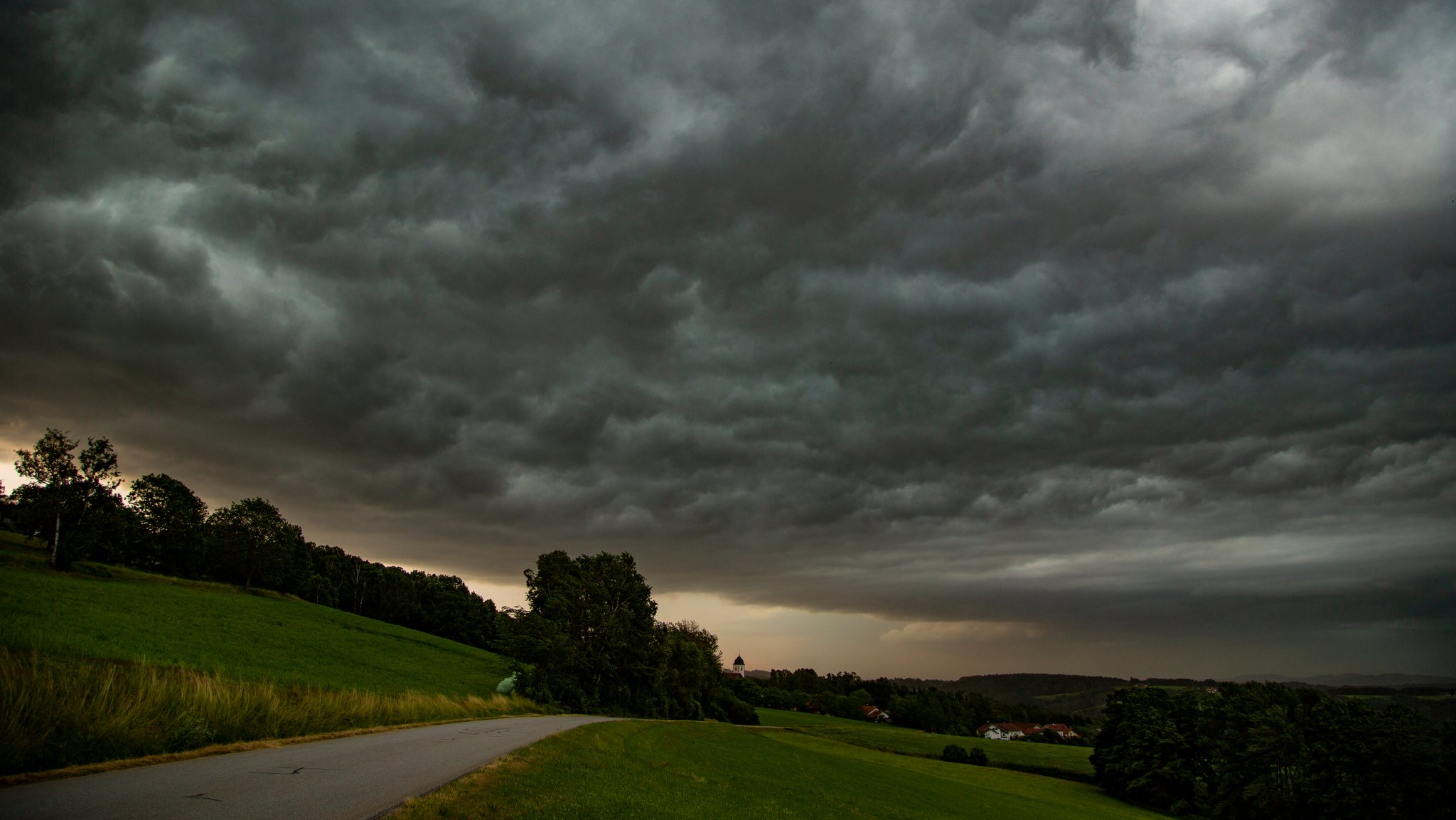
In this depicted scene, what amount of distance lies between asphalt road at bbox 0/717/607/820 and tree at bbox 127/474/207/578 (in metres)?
105

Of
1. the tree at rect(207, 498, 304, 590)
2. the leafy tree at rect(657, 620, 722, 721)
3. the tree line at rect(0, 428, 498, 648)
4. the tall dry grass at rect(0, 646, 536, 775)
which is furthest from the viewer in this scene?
the tree at rect(207, 498, 304, 590)

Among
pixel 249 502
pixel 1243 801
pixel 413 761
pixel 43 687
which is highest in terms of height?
pixel 249 502

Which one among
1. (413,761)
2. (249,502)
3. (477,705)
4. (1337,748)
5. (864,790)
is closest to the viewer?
(413,761)

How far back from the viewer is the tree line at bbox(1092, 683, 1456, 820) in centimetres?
5259

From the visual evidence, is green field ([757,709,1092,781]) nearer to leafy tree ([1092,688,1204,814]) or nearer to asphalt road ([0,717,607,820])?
leafy tree ([1092,688,1204,814])

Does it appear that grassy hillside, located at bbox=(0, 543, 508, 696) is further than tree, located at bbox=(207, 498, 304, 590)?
No

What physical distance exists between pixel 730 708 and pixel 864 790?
68.2 meters

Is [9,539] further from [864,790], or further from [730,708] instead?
[864,790]

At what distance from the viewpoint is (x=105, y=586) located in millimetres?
58438

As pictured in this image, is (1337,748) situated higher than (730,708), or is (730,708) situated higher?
(1337,748)

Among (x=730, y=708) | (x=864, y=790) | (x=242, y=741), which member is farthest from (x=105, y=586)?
(x=730, y=708)

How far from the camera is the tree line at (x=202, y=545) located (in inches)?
2562

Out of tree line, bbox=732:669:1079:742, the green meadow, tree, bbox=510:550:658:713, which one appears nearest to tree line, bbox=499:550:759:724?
tree, bbox=510:550:658:713

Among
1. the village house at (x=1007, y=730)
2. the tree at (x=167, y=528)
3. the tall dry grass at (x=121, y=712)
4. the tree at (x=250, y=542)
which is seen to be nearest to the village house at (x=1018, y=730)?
the village house at (x=1007, y=730)
